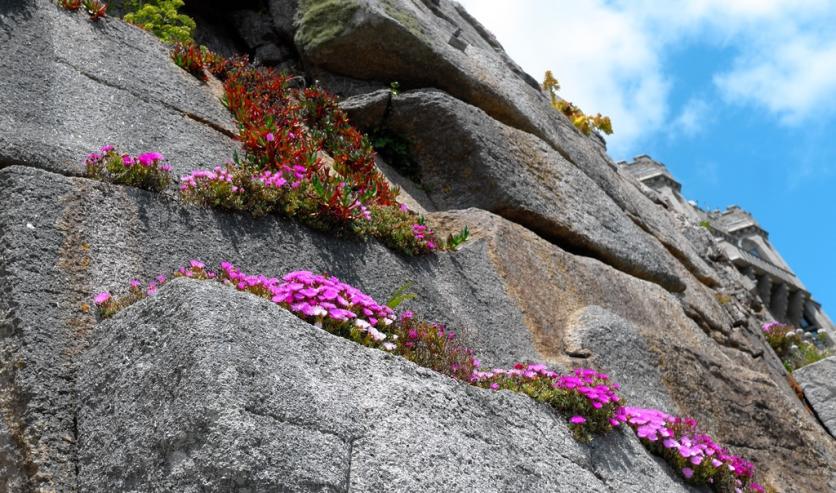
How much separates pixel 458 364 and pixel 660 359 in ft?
12.2

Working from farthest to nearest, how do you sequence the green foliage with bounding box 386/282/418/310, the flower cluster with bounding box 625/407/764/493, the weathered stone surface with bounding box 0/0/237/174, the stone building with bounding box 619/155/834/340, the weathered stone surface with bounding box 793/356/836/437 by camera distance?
the stone building with bounding box 619/155/834/340, the weathered stone surface with bounding box 793/356/836/437, the flower cluster with bounding box 625/407/764/493, the green foliage with bounding box 386/282/418/310, the weathered stone surface with bounding box 0/0/237/174

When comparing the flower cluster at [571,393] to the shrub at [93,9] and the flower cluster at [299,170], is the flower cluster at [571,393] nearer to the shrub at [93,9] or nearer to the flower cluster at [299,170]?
the flower cluster at [299,170]

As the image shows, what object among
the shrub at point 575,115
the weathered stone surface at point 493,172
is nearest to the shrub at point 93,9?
the weathered stone surface at point 493,172

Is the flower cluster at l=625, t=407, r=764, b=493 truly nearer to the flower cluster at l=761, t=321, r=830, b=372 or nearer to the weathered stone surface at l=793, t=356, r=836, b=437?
the weathered stone surface at l=793, t=356, r=836, b=437

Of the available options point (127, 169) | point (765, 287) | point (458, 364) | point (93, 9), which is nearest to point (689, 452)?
point (458, 364)

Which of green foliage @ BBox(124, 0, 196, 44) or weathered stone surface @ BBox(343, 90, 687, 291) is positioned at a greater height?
weathered stone surface @ BBox(343, 90, 687, 291)

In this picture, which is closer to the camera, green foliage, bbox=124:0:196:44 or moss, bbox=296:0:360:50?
green foliage, bbox=124:0:196:44

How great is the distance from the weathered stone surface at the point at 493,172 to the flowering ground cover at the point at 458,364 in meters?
3.33

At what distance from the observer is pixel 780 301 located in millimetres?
46156

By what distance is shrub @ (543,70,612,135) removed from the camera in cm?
1711

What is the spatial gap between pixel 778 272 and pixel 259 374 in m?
47.1

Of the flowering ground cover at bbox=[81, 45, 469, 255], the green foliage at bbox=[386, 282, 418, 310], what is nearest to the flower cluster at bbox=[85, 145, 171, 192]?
the flowering ground cover at bbox=[81, 45, 469, 255]

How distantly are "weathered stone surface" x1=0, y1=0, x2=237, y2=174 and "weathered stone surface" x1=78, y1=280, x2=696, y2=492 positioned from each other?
7.57 ft

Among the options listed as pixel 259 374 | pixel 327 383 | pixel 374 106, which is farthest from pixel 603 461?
pixel 374 106
